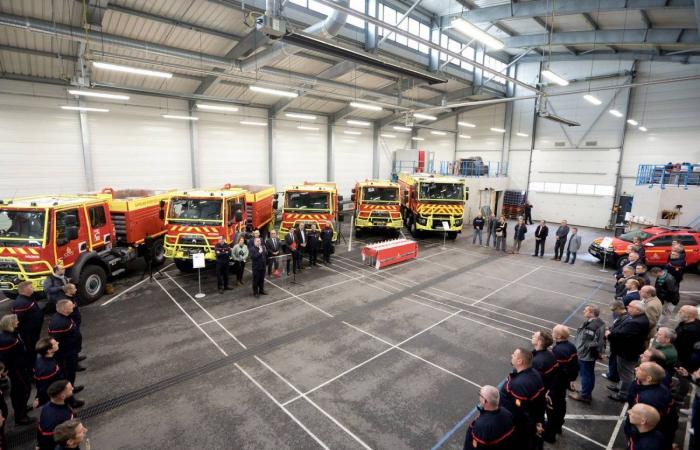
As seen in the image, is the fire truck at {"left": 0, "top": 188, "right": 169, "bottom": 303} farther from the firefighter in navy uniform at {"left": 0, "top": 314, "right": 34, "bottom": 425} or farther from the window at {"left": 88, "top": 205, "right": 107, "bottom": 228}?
the firefighter in navy uniform at {"left": 0, "top": 314, "right": 34, "bottom": 425}

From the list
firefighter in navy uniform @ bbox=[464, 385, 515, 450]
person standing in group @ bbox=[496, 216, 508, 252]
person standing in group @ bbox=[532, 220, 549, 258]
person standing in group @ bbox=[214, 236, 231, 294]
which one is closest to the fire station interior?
firefighter in navy uniform @ bbox=[464, 385, 515, 450]

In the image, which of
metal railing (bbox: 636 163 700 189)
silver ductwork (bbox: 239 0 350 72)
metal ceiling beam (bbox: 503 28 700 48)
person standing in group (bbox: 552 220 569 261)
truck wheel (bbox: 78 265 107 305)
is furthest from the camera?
metal railing (bbox: 636 163 700 189)

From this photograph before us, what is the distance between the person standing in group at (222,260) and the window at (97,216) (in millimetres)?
2982

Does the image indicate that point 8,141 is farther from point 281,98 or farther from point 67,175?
point 281,98

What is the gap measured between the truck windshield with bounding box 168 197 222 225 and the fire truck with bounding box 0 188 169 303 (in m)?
0.91

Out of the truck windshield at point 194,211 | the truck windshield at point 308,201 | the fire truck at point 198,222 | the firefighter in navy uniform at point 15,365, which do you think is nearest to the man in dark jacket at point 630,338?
the firefighter in navy uniform at point 15,365

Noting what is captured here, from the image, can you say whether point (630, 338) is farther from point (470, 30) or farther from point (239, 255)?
point (239, 255)

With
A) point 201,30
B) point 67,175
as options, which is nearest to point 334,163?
point 201,30

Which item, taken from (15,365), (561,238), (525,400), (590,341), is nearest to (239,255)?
(15,365)

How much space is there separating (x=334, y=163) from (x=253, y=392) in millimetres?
20987

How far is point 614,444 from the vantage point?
14.9ft

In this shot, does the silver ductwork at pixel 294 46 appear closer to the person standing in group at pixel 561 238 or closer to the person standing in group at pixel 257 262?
the person standing in group at pixel 257 262

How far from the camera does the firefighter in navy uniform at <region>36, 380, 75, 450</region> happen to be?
3.29m

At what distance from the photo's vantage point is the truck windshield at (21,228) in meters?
7.43
